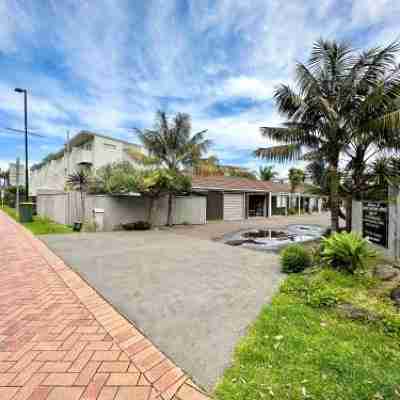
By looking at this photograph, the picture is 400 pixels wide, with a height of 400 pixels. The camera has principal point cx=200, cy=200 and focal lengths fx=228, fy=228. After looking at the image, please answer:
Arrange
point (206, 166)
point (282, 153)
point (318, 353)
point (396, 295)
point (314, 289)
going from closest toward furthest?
point (318, 353) < point (396, 295) < point (314, 289) < point (282, 153) < point (206, 166)

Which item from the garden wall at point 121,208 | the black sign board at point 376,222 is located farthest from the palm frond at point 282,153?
the garden wall at point 121,208

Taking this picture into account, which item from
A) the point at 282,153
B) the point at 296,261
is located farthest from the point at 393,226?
the point at 282,153

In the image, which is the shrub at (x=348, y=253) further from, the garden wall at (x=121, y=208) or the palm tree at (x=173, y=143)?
the garden wall at (x=121, y=208)

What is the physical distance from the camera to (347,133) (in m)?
7.61

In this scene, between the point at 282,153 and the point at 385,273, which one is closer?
the point at 385,273

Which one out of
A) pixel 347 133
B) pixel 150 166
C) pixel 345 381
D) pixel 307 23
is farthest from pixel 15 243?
pixel 307 23

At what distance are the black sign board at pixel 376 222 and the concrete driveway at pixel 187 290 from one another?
294 centimetres

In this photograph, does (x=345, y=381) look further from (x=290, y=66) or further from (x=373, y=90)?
(x=290, y=66)

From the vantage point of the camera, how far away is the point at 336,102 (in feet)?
25.5

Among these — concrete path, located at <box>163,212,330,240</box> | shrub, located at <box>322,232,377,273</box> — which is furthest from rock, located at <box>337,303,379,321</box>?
concrete path, located at <box>163,212,330,240</box>

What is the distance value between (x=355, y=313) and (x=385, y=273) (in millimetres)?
2096

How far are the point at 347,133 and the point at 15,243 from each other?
1248 cm

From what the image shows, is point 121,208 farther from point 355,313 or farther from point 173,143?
point 355,313

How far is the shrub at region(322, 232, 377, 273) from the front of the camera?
179 inches
